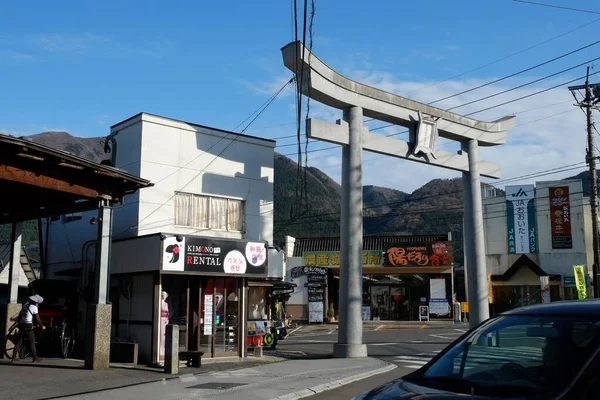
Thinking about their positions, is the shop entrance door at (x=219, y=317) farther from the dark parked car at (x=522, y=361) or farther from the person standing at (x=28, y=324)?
the dark parked car at (x=522, y=361)

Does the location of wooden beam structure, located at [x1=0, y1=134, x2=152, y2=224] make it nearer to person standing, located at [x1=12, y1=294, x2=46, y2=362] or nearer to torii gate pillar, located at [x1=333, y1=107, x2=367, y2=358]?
person standing, located at [x1=12, y1=294, x2=46, y2=362]

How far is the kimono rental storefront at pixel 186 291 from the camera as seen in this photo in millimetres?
17047

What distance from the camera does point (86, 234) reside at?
851 inches

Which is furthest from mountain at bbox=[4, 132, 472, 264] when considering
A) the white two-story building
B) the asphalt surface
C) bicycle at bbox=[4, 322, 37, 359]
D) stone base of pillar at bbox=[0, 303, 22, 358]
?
bicycle at bbox=[4, 322, 37, 359]

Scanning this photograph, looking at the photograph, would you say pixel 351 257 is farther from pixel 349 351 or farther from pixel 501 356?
pixel 501 356

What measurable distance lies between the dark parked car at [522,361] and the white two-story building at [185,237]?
1246cm

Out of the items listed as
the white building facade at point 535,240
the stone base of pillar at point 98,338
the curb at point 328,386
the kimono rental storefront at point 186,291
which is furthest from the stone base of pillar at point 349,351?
the white building facade at point 535,240

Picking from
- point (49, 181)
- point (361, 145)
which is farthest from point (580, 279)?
point (49, 181)

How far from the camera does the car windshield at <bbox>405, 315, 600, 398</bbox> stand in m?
4.24

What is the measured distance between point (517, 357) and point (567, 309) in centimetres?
52

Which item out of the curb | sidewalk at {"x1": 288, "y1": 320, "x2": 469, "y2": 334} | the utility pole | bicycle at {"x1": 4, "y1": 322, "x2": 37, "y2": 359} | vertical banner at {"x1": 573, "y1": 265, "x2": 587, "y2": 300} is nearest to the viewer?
the curb

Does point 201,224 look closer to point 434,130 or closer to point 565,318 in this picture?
point 434,130

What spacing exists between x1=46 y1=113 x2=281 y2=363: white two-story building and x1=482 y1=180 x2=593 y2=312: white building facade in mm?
27384

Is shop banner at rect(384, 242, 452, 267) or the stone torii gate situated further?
shop banner at rect(384, 242, 452, 267)
